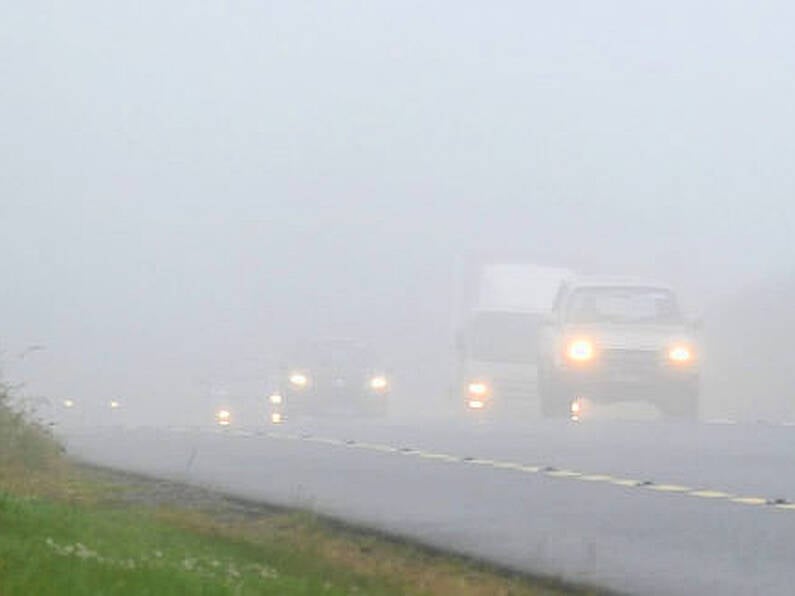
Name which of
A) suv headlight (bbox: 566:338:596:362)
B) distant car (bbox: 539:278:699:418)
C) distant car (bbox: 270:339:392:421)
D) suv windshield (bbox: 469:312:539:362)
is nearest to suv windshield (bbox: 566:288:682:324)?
distant car (bbox: 539:278:699:418)

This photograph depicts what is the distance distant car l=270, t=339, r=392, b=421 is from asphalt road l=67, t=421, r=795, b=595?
79.0ft

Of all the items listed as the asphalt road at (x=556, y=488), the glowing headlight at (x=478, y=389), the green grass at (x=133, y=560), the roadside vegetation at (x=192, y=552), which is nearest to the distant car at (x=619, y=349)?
the asphalt road at (x=556, y=488)

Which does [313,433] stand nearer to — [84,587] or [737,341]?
[84,587]

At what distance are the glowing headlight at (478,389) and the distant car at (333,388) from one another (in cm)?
725

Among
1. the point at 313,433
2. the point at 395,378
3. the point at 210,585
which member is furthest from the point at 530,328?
the point at 210,585

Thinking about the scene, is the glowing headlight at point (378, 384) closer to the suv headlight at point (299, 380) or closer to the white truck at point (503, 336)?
the suv headlight at point (299, 380)

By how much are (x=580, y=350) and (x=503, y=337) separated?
42.1ft

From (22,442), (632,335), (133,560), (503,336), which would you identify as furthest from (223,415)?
(133,560)

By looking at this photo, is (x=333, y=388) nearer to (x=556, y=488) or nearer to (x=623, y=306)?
(x=623, y=306)

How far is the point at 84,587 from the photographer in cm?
809

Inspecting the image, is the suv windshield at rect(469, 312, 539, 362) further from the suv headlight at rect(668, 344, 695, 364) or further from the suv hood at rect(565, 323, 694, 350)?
the suv headlight at rect(668, 344, 695, 364)

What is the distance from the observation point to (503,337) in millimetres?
45469

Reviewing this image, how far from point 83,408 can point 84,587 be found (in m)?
60.8

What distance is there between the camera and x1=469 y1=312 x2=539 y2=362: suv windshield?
148ft
